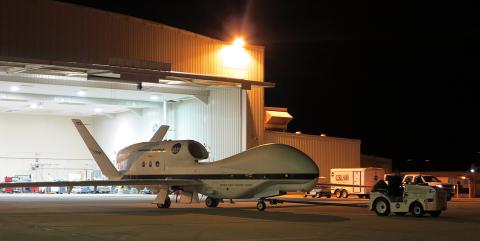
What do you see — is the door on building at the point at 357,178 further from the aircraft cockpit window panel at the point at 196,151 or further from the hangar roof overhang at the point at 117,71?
the aircraft cockpit window panel at the point at 196,151

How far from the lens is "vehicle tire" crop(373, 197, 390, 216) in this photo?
2331cm

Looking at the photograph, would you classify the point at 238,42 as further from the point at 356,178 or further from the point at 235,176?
the point at 235,176

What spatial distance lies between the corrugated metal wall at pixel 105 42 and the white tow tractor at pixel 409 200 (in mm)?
18767

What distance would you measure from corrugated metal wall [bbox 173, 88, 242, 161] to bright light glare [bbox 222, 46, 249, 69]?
1677 mm

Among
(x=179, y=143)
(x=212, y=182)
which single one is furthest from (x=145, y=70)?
(x=212, y=182)

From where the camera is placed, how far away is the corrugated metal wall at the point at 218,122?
41844 mm

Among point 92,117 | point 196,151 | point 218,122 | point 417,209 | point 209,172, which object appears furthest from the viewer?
point 92,117

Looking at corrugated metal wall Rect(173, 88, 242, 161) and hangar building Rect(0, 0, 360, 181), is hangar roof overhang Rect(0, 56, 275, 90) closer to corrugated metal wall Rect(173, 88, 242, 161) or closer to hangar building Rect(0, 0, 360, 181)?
hangar building Rect(0, 0, 360, 181)

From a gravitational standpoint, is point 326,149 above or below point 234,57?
below

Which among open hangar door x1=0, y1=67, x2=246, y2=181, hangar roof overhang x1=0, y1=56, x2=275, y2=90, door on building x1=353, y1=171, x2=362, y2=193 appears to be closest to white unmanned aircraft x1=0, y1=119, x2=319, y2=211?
hangar roof overhang x1=0, y1=56, x2=275, y2=90

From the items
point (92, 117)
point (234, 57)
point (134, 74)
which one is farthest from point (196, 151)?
point (92, 117)

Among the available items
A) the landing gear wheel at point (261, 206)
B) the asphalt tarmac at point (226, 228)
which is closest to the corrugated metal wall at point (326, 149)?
the landing gear wheel at point (261, 206)

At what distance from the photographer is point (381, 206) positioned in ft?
77.2

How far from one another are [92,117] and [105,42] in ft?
90.8
